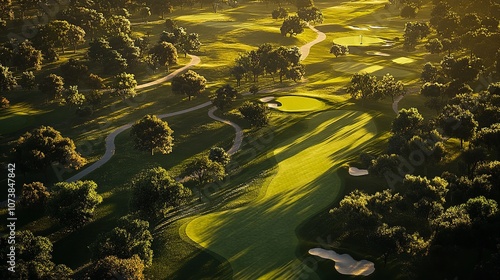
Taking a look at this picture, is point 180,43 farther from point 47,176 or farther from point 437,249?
Answer: point 437,249

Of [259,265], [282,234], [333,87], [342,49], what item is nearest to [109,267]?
[259,265]

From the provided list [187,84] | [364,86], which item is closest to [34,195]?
[187,84]

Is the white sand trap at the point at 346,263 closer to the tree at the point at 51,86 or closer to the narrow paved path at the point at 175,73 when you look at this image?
the narrow paved path at the point at 175,73

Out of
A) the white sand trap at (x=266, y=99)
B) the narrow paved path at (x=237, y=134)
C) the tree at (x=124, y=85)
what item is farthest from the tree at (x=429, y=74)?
the tree at (x=124, y=85)

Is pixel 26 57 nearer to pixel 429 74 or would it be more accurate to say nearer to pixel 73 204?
pixel 73 204

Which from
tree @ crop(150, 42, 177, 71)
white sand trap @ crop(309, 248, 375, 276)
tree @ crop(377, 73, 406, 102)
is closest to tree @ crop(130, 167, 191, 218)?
white sand trap @ crop(309, 248, 375, 276)
